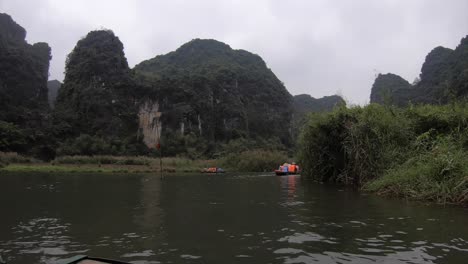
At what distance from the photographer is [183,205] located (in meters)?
11.0

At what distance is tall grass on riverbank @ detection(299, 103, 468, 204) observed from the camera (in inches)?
422

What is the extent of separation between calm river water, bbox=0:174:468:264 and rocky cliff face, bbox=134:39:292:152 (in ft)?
183

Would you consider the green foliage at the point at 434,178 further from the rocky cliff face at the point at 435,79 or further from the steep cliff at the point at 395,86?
the steep cliff at the point at 395,86

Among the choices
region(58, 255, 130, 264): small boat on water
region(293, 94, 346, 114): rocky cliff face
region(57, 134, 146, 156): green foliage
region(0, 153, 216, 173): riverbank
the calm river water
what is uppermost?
region(293, 94, 346, 114): rocky cliff face

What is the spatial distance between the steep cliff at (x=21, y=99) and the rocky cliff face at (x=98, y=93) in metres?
3.06

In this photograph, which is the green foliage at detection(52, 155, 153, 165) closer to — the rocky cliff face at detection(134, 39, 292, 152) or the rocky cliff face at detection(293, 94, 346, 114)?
the rocky cliff face at detection(134, 39, 292, 152)

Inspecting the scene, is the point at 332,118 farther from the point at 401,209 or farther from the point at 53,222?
the point at 53,222

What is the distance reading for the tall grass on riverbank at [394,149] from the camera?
1071cm

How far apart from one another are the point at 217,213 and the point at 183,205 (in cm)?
197

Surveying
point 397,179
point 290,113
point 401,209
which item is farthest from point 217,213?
point 290,113

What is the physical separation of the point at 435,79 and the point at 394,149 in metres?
46.3

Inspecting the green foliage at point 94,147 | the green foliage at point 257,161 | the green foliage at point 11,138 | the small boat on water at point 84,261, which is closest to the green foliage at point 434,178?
the small boat on water at point 84,261

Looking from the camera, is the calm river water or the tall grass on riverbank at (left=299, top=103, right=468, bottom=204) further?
the tall grass on riverbank at (left=299, top=103, right=468, bottom=204)

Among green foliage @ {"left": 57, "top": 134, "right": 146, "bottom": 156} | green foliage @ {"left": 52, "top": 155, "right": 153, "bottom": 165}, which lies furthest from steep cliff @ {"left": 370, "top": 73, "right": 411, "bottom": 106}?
green foliage @ {"left": 57, "top": 134, "right": 146, "bottom": 156}
